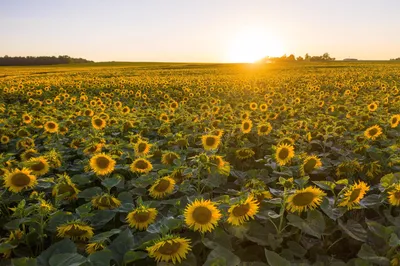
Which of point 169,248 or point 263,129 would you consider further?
point 263,129

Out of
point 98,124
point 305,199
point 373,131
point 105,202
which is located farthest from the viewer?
point 98,124

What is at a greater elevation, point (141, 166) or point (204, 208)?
point (204, 208)

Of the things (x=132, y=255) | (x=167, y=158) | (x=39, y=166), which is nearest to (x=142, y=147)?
(x=167, y=158)

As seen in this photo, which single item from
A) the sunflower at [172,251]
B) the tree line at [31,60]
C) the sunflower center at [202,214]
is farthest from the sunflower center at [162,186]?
the tree line at [31,60]

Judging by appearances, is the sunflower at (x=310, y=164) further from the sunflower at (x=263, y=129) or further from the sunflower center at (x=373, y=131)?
the sunflower at (x=263, y=129)

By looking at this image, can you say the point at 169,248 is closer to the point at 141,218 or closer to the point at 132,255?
the point at 132,255

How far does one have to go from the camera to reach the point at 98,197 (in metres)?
2.83

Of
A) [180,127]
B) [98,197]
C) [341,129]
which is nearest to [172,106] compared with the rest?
[180,127]

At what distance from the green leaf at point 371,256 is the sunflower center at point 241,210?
71 centimetres

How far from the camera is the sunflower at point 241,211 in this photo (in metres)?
2.24

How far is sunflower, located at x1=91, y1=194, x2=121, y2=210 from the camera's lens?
2.78 metres

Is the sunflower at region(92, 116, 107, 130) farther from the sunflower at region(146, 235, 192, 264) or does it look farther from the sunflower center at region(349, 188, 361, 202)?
the sunflower center at region(349, 188, 361, 202)

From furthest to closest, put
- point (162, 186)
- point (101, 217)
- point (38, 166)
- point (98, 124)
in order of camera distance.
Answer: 1. point (98, 124)
2. point (38, 166)
3. point (162, 186)
4. point (101, 217)

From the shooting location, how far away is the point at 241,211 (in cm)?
227
